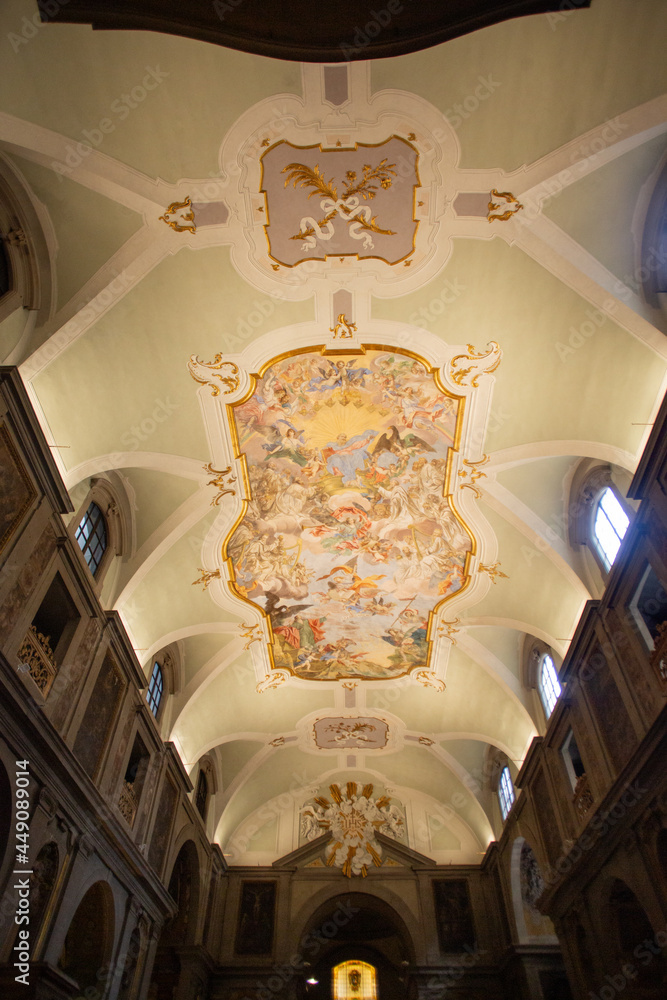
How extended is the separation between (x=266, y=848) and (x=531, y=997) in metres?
9.25

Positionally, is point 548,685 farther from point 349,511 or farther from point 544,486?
point 349,511

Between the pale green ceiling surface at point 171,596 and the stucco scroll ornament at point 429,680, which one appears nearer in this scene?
the pale green ceiling surface at point 171,596

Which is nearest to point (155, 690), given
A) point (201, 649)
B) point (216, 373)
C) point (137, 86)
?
point (201, 649)

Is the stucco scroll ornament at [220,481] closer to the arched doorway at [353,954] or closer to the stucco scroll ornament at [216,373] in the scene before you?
the stucco scroll ornament at [216,373]

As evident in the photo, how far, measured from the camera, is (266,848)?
885 inches

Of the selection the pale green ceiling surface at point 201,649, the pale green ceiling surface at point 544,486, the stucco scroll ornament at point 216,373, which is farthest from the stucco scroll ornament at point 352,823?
the stucco scroll ornament at point 216,373

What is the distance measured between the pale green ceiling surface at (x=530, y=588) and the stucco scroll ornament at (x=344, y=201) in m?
6.21

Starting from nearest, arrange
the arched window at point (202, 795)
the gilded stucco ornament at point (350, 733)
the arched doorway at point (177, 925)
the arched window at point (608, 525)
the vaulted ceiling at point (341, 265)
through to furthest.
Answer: the vaulted ceiling at point (341, 265)
the arched window at point (608, 525)
the arched doorway at point (177, 925)
the arched window at point (202, 795)
the gilded stucco ornament at point (350, 733)

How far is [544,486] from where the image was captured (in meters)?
13.6

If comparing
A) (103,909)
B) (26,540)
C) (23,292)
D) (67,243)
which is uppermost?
(67,243)

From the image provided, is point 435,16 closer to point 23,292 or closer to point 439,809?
point 23,292

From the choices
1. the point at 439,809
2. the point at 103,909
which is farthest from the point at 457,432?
the point at 439,809

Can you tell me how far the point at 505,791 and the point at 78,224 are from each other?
18812 mm

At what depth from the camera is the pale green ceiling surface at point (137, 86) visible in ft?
26.9
